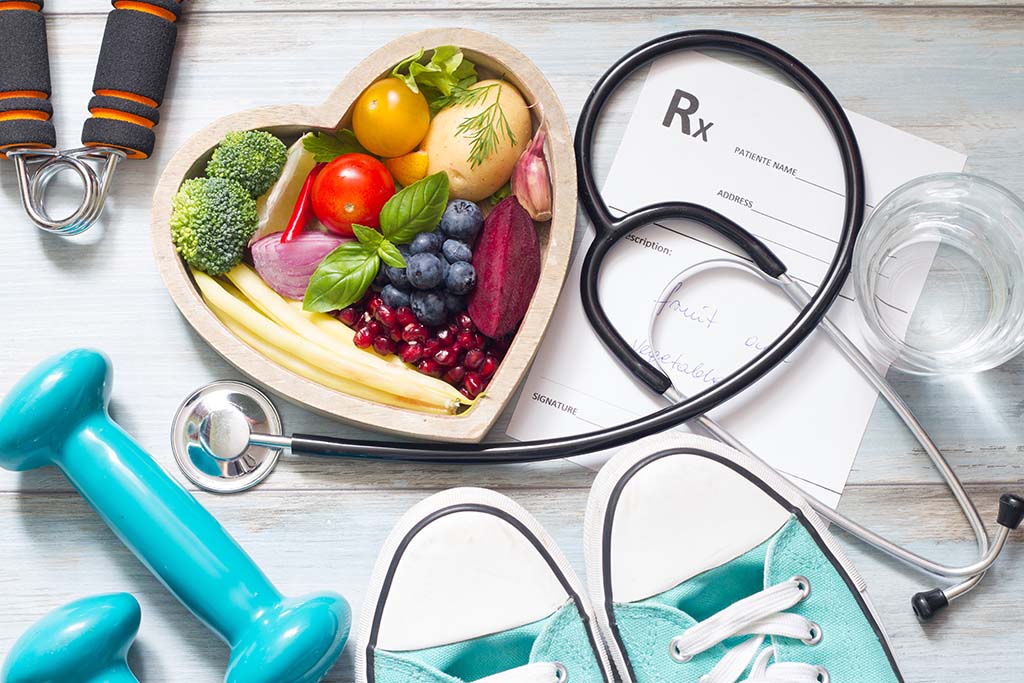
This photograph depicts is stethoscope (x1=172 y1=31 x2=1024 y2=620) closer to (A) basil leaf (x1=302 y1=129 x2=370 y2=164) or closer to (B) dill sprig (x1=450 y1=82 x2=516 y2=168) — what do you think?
(B) dill sprig (x1=450 y1=82 x2=516 y2=168)

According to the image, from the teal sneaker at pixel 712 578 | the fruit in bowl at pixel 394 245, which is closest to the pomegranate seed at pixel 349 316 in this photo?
the fruit in bowl at pixel 394 245

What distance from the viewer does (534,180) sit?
803mm

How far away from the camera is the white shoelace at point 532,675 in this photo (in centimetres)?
78

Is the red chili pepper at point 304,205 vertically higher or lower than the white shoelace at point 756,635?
higher

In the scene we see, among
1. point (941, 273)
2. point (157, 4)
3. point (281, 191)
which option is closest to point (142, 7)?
point (157, 4)

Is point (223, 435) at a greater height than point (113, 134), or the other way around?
point (113, 134)

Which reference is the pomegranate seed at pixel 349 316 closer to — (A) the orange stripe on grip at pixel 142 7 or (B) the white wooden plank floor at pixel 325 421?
(B) the white wooden plank floor at pixel 325 421

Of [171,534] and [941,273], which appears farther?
[941,273]

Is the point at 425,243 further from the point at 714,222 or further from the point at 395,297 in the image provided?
the point at 714,222

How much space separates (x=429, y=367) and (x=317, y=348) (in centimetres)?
11

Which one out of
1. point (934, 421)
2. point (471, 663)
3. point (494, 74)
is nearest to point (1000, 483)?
point (934, 421)

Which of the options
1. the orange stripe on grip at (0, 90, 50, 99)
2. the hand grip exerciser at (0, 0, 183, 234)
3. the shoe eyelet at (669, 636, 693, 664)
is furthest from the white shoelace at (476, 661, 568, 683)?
the orange stripe on grip at (0, 90, 50, 99)

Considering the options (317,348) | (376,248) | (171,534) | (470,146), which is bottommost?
(171,534)

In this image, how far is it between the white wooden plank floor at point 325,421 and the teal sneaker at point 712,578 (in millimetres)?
55
